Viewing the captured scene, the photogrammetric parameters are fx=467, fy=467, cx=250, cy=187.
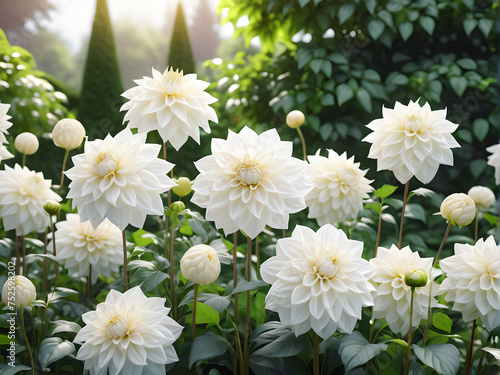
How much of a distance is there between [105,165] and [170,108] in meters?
0.20

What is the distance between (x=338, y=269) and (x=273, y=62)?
206 centimetres

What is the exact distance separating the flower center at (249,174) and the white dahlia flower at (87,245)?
0.56 metres

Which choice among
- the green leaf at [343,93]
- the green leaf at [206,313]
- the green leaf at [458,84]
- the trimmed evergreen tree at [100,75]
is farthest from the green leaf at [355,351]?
the trimmed evergreen tree at [100,75]

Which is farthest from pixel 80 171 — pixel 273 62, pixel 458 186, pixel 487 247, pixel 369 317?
pixel 458 186

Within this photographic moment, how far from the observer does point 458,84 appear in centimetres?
236

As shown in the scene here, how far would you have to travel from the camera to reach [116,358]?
854 millimetres

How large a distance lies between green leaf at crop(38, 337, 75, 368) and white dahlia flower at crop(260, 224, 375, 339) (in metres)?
0.45

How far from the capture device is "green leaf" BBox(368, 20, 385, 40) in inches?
92.9

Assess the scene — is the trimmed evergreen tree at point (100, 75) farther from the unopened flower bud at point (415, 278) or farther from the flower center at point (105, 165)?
the unopened flower bud at point (415, 278)

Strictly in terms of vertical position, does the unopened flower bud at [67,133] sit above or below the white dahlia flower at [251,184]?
above

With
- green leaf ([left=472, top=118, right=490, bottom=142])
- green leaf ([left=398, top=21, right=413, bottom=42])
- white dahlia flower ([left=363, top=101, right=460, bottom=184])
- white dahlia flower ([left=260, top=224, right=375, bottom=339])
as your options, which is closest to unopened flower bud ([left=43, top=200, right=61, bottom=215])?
white dahlia flower ([left=260, top=224, right=375, bottom=339])

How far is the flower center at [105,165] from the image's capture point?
0.87 meters

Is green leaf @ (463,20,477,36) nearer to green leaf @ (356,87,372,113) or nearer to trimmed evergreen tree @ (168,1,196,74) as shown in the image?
green leaf @ (356,87,372,113)

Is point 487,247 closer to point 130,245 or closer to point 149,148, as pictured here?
point 149,148
